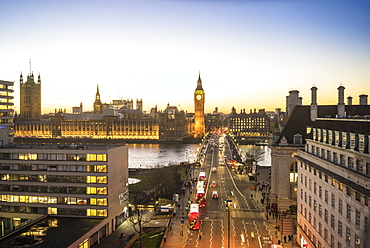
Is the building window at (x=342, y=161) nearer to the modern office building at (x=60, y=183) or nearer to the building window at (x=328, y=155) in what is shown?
the building window at (x=328, y=155)

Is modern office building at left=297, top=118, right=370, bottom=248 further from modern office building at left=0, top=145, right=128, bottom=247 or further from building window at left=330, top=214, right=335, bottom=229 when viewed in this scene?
modern office building at left=0, top=145, right=128, bottom=247

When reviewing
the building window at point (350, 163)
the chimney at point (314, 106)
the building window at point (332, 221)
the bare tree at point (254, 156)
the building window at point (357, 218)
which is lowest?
the bare tree at point (254, 156)

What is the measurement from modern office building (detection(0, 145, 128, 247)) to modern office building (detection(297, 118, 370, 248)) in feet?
71.0

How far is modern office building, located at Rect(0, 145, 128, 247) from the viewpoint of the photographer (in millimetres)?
40094

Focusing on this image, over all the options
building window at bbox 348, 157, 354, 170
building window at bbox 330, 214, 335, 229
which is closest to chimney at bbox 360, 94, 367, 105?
building window at bbox 330, 214, 335, 229

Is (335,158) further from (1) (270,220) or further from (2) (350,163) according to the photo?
(1) (270,220)

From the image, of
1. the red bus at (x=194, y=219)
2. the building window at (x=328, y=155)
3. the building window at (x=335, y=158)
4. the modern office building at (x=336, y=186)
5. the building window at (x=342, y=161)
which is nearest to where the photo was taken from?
the modern office building at (x=336, y=186)

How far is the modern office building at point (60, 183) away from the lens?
40094mm

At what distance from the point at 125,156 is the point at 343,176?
2984cm

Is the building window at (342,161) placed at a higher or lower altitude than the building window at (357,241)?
higher

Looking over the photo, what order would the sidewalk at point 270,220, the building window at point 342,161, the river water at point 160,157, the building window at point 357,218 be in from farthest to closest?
1. the river water at point 160,157
2. the sidewalk at point 270,220
3. the building window at point 342,161
4. the building window at point 357,218

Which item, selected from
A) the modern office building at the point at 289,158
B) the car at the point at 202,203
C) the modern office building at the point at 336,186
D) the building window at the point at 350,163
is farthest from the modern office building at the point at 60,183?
the building window at the point at 350,163

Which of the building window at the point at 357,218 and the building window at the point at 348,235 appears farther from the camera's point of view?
the building window at the point at 348,235

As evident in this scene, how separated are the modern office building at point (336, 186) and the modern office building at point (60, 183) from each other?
21654 mm
